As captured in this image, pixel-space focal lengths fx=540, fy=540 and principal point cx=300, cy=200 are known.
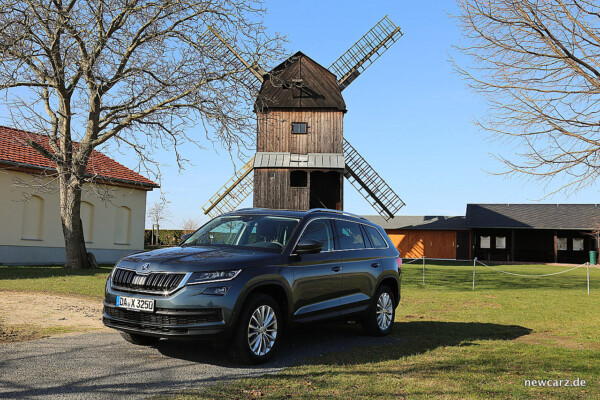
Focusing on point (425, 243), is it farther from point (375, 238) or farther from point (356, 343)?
point (356, 343)

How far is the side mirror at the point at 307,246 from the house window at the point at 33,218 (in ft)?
75.7

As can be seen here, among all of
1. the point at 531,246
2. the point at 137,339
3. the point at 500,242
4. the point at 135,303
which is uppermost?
the point at 500,242

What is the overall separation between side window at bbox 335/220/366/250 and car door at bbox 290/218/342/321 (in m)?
0.23

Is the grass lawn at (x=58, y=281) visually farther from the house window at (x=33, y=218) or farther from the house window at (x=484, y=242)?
the house window at (x=484, y=242)

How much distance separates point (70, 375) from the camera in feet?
18.8

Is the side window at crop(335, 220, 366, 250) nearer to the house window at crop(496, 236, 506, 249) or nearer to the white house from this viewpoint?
the white house

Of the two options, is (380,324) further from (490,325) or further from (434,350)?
(490,325)

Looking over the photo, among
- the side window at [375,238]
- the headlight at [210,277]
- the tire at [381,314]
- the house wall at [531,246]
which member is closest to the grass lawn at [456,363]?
the tire at [381,314]

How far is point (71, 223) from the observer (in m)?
22.7

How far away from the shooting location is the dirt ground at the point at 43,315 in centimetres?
845

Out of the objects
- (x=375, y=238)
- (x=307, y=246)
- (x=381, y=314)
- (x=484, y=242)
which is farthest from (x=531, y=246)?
(x=307, y=246)

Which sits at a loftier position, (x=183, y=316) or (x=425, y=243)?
(x=425, y=243)

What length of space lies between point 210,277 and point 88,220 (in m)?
26.4

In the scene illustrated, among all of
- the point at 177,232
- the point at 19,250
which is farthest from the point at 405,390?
the point at 177,232
